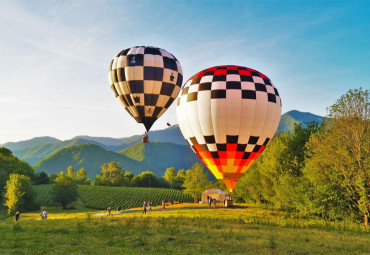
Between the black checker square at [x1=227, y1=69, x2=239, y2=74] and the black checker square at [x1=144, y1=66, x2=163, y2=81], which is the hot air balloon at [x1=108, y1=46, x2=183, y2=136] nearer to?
the black checker square at [x1=144, y1=66, x2=163, y2=81]

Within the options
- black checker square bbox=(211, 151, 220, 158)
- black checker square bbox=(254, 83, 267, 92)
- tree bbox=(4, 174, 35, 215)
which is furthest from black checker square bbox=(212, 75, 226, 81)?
tree bbox=(4, 174, 35, 215)

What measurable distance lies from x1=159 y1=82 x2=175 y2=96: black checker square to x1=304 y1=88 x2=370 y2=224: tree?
18.5 metres

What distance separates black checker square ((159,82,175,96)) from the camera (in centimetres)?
3892

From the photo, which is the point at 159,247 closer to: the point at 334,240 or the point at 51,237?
the point at 51,237

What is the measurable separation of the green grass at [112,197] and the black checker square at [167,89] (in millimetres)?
62909

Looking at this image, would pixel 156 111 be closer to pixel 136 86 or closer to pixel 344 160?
pixel 136 86

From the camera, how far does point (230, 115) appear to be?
2886 cm

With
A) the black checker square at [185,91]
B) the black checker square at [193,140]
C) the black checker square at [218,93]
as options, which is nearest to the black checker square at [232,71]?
the black checker square at [218,93]

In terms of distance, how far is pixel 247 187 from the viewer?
189 ft

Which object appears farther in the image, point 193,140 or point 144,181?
point 144,181

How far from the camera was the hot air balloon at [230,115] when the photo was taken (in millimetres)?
29016

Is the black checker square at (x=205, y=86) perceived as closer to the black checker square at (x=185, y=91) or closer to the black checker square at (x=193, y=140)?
the black checker square at (x=185, y=91)

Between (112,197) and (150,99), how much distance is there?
79.8m

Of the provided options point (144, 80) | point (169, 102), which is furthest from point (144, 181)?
point (144, 80)
